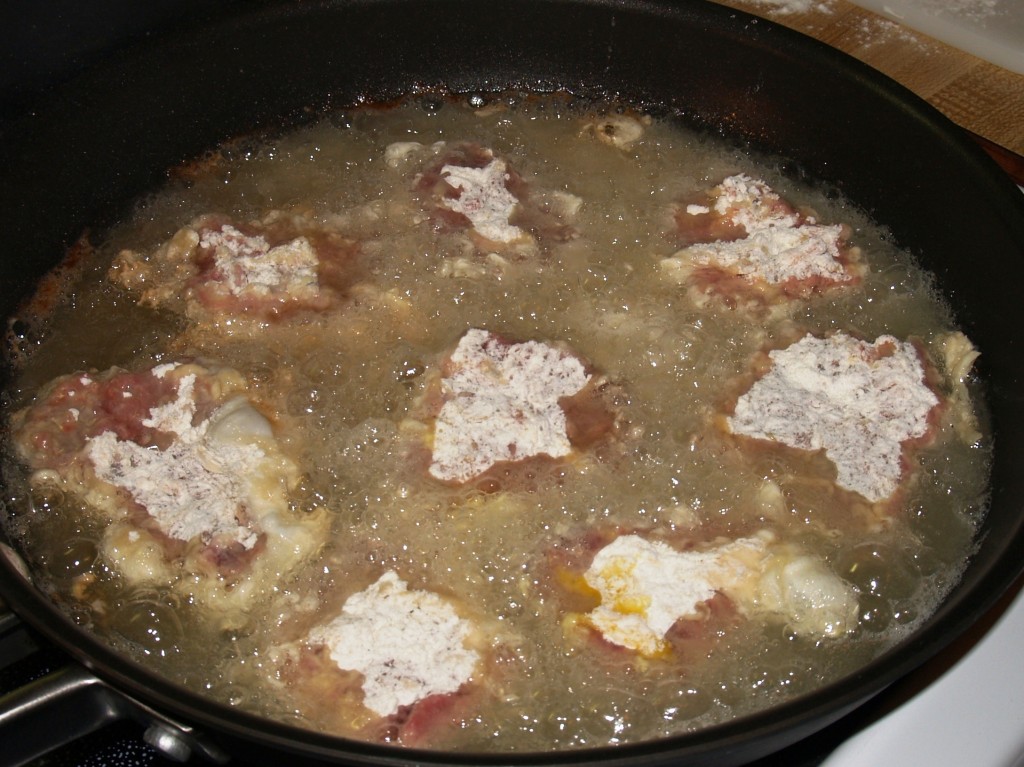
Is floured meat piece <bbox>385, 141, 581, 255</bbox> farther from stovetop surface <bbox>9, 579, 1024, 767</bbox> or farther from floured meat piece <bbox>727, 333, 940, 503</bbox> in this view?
stovetop surface <bbox>9, 579, 1024, 767</bbox>

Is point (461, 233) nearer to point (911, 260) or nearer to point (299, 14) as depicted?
point (299, 14)

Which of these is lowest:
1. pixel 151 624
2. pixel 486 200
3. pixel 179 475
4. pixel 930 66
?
pixel 151 624

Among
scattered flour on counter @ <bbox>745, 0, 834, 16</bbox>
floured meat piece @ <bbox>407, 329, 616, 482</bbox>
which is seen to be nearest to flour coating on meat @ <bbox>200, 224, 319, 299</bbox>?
floured meat piece @ <bbox>407, 329, 616, 482</bbox>

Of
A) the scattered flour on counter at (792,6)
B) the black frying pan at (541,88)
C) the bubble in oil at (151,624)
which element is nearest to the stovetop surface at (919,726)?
the bubble in oil at (151,624)

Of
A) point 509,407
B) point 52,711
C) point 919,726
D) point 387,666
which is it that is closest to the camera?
point 52,711

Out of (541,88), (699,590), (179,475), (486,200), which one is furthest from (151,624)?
(541,88)

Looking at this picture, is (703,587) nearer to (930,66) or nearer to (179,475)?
→ (179,475)
